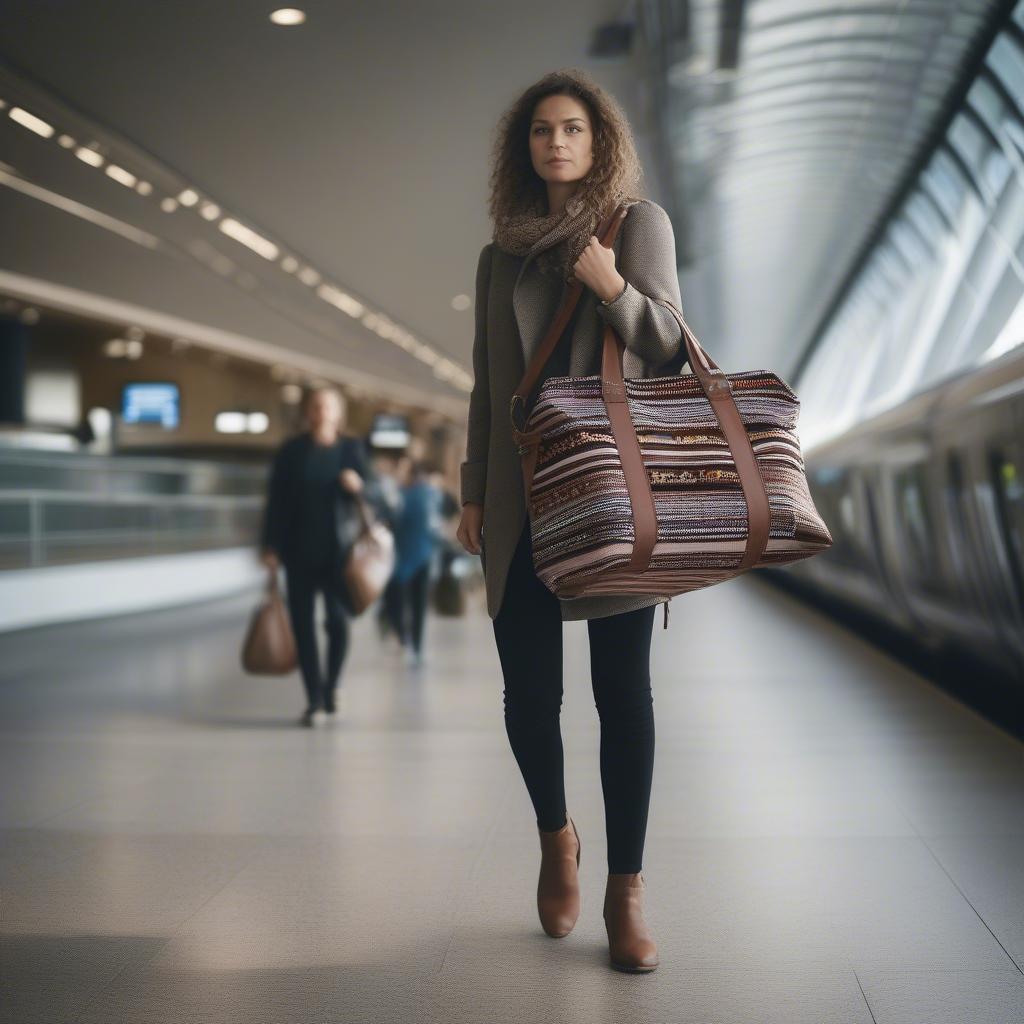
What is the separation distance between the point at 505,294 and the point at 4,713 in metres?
5.50

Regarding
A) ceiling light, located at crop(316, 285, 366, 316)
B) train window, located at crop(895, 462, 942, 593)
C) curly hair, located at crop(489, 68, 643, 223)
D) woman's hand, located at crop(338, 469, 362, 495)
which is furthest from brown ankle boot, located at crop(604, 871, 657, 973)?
ceiling light, located at crop(316, 285, 366, 316)

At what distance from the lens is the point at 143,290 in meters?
20.4

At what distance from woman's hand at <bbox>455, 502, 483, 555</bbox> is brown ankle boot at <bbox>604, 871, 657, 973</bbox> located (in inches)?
33.8

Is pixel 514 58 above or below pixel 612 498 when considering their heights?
above

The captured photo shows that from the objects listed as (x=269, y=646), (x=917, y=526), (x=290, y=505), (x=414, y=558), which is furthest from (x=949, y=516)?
(x=414, y=558)

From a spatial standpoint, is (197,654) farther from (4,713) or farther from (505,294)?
(505,294)

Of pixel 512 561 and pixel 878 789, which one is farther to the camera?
pixel 878 789

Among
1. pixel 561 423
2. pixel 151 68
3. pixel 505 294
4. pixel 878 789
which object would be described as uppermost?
pixel 151 68

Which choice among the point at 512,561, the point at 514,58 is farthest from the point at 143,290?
the point at 512,561

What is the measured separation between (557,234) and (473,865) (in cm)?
201

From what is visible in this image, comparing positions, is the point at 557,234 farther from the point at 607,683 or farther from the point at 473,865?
the point at 473,865

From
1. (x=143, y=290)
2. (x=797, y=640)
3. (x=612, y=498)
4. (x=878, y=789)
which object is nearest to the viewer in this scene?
(x=612, y=498)

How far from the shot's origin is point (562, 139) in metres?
3.26

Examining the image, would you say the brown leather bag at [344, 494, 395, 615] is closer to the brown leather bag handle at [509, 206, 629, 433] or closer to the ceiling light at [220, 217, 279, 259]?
the brown leather bag handle at [509, 206, 629, 433]
